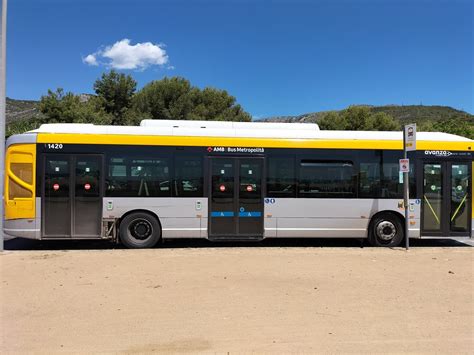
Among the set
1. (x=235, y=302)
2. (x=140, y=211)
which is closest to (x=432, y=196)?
(x=235, y=302)

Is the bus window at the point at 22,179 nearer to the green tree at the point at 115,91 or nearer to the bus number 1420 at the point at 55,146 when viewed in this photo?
the bus number 1420 at the point at 55,146

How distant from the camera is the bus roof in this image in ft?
31.5

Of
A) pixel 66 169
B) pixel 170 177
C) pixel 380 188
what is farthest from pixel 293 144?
pixel 66 169

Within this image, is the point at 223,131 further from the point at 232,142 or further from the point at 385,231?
the point at 385,231

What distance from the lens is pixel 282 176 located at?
32.3 ft

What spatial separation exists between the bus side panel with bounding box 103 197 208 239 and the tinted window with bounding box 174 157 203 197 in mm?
143

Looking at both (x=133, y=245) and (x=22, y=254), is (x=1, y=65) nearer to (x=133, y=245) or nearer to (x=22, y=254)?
(x=22, y=254)

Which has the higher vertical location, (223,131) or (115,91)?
(115,91)

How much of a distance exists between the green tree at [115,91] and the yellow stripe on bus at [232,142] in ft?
98.2

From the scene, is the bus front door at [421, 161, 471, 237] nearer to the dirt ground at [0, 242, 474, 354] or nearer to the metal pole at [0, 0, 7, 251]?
the dirt ground at [0, 242, 474, 354]

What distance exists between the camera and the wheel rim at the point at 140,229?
957 centimetres

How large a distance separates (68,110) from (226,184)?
2802 cm

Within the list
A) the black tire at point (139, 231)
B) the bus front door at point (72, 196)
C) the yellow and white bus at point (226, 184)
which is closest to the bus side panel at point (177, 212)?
the yellow and white bus at point (226, 184)

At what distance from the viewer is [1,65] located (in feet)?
29.5
